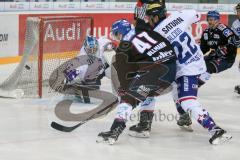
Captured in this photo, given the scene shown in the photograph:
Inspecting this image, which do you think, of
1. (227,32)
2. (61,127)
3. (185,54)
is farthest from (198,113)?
(227,32)

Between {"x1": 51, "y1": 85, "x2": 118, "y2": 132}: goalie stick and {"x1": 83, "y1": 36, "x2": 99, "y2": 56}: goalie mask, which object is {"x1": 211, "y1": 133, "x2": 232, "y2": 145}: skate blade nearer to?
{"x1": 51, "y1": 85, "x2": 118, "y2": 132}: goalie stick

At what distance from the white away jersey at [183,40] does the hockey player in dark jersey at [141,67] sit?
0.04 metres

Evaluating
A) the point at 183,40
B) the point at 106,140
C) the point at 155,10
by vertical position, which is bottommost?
the point at 106,140

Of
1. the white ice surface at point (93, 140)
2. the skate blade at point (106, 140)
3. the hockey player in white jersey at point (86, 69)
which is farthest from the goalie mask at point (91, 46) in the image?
the skate blade at point (106, 140)

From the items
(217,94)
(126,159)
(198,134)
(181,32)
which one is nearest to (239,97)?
(217,94)

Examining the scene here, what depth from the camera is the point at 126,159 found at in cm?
319

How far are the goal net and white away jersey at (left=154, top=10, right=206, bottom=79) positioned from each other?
180cm

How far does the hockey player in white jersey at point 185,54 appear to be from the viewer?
3.43 meters

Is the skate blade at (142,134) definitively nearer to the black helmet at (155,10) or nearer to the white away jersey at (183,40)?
the white away jersey at (183,40)

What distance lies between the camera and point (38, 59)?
4992 mm

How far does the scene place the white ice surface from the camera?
328 centimetres

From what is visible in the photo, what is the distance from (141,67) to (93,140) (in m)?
0.55

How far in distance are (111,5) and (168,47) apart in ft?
13.3

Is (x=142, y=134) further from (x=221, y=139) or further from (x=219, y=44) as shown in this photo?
(x=219, y=44)
